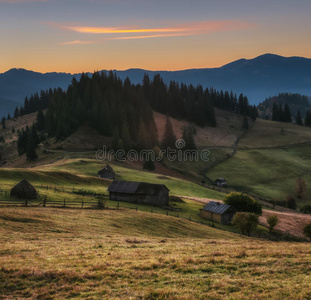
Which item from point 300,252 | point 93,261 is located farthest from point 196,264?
point 300,252

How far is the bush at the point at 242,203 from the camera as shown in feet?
208

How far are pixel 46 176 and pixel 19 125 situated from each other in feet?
450

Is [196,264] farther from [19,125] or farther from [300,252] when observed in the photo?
[19,125]

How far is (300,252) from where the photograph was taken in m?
23.1

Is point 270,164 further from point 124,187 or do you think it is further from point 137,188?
point 124,187

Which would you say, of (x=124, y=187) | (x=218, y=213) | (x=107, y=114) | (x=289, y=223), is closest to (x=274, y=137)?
(x=107, y=114)

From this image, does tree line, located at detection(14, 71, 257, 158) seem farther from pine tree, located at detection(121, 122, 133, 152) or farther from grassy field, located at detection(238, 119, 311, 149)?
grassy field, located at detection(238, 119, 311, 149)

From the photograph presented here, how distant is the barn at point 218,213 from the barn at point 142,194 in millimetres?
8005

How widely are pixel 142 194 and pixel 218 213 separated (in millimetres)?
14736

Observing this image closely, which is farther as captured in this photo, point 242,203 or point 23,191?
point 242,203

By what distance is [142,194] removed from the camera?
213 ft

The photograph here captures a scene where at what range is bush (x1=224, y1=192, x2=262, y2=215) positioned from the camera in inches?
2493

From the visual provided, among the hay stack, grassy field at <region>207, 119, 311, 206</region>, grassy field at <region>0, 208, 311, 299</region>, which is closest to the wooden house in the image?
grassy field at <region>207, 119, 311, 206</region>

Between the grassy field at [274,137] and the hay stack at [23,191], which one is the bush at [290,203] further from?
the grassy field at [274,137]
